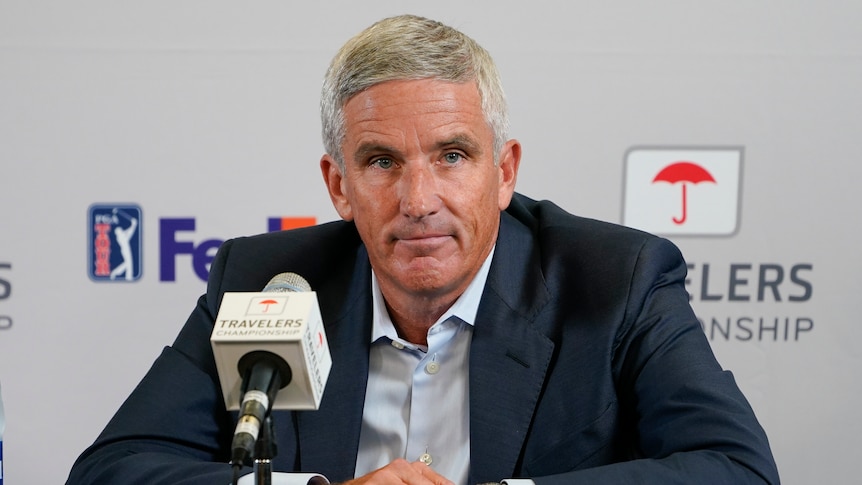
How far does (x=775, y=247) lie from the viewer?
3.16 m

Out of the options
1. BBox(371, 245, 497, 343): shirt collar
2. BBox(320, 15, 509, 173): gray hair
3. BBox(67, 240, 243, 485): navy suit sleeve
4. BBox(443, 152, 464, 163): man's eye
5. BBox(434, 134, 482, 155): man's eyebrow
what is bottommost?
BBox(67, 240, 243, 485): navy suit sleeve

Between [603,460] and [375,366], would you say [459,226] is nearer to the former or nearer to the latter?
[375,366]

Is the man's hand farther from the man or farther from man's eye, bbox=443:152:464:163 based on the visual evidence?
man's eye, bbox=443:152:464:163

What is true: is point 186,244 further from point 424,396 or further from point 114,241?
point 424,396

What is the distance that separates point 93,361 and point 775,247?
218 centimetres

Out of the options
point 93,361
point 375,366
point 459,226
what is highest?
point 459,226

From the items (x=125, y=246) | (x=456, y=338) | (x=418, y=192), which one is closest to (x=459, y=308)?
(x=456, y=338)

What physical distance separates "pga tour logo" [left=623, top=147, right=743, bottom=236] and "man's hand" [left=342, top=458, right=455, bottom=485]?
1.66 meters

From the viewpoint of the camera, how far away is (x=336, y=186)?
2150mm

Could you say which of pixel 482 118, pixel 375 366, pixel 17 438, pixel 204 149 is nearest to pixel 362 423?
pixel 375 366

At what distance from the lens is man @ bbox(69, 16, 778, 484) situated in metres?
1.90

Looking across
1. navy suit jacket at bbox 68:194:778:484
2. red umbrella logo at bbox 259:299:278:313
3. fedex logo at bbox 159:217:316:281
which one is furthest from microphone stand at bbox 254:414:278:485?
fedex logo at bbox 159:217:316:281

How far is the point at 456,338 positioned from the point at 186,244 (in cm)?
126

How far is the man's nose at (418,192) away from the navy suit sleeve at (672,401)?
1.47 feet
